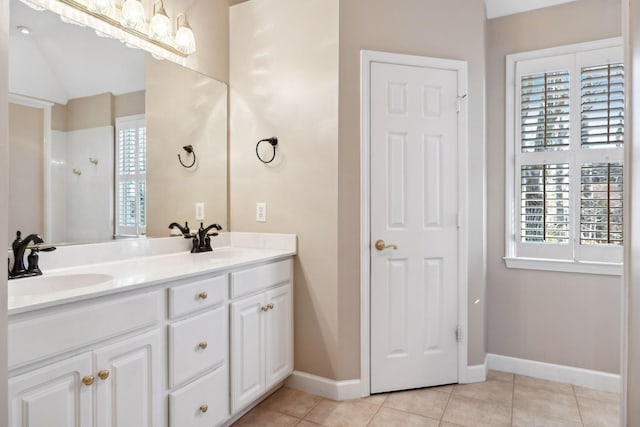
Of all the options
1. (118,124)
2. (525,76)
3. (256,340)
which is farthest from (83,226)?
(525,76)

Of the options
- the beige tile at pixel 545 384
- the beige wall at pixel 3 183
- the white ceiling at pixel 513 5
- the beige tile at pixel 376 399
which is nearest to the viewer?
the beige wall at pixel 3 183

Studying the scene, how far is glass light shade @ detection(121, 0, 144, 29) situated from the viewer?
1.94 meters

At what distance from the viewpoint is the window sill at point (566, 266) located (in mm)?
2473

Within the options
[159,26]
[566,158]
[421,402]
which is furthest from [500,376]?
[159,26]

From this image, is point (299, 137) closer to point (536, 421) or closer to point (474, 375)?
point (474, 375)

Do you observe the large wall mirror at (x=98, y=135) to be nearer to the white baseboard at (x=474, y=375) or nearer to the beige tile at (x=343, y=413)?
the beige tile at (x=343, y=413)

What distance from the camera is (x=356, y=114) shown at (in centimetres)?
233

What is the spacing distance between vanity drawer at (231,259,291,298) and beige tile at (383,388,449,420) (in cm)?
101

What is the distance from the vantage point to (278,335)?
229cm

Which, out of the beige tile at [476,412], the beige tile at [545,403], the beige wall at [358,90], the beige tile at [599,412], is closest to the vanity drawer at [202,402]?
the beige wall at [358,90]

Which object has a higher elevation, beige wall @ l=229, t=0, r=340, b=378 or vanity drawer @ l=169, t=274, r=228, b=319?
beige wall @ l=229, t=0, r=340, b=378

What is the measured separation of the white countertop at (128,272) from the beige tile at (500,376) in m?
1.70

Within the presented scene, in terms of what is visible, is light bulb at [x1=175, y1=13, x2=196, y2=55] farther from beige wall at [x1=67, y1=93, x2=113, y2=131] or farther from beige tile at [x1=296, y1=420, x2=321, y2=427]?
beige tile at [x1=296, y1=420, x2=321, y2=427]

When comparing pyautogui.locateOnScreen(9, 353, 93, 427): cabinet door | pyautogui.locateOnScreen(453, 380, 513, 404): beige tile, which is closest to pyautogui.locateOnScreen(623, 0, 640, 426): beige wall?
pyautogui.locateOnScreen(453, 380, 513, 404): beige tile
